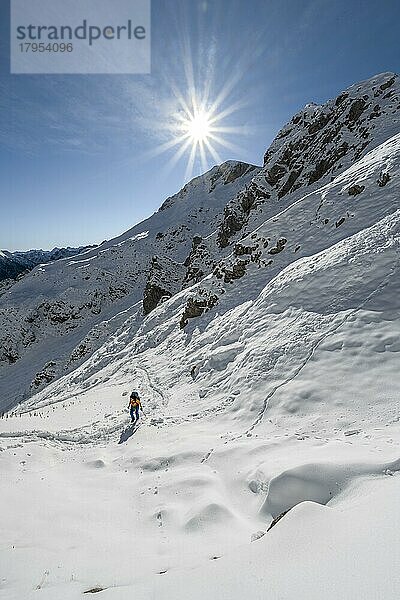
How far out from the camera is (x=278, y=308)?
15328 mm

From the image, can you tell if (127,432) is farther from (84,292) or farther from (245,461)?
(84,292)

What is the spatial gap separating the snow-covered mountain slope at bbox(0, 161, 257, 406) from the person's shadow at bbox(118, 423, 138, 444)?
23.4 meters

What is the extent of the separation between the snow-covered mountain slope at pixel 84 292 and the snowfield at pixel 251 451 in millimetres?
19595

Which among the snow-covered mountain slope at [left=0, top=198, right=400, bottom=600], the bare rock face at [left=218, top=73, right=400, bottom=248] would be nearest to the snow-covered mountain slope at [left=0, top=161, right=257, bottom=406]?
the bare rock face at [left=218, top=73, right=400, bottom=248]

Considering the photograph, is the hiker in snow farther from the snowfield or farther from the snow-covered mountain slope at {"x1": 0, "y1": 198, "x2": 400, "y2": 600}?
the snow-covered mountain slope at {"x1": 0, "y1": 198, "x2": 400, "y2": 600}

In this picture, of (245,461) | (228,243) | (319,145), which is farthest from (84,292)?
(245,461)

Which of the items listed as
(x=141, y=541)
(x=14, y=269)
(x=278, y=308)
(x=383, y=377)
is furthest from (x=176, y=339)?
(x=14, y=269)

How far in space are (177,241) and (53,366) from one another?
32.4 metres

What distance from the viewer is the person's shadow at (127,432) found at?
1116 cm

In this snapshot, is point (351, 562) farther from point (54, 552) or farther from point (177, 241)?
point (177, 241)

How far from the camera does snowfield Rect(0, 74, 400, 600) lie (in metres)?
3.33

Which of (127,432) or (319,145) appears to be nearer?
(127,432)

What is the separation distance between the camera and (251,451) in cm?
791

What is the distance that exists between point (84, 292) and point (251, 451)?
51390mm
